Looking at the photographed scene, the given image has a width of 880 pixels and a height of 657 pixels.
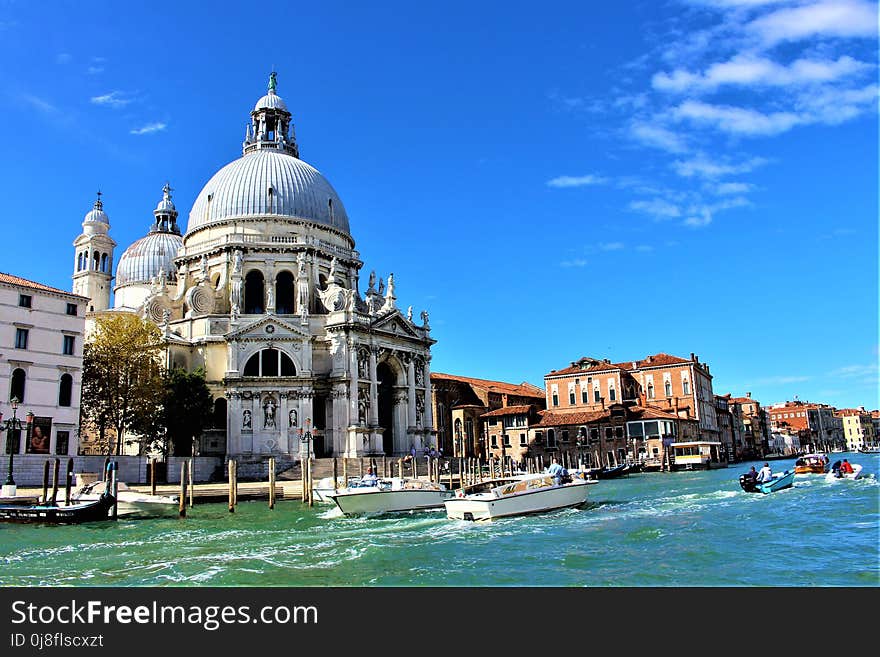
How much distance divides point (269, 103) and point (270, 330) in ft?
62.0

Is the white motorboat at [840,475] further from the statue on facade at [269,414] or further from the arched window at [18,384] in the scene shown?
the arched window at [18,384]

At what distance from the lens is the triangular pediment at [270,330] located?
38250mm

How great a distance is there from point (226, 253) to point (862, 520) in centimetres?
3418

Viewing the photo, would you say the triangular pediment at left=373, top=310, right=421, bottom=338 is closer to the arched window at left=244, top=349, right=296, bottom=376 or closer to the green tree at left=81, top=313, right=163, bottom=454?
the arched window at left=244, top=349, right=296, bottom=376

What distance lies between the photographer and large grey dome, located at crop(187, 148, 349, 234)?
4403 centimetres

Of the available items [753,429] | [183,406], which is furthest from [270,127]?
[753,429]

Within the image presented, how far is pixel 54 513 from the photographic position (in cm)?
1986

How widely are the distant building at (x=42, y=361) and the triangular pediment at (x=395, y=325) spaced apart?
15.4 meters

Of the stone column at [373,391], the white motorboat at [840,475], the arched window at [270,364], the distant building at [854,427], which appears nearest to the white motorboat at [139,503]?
the arched window at [270,364]

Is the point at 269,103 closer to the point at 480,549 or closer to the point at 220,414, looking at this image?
the point at 220,414

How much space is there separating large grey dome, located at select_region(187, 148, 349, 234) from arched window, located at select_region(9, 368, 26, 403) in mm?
17655

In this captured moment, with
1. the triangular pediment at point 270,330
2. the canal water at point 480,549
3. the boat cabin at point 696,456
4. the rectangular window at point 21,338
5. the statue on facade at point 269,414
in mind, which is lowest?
the canal water at point 480,549

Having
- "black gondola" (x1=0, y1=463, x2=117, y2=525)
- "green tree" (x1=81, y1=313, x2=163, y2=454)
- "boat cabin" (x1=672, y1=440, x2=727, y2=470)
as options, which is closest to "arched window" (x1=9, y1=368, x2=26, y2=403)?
"green tree" (x1=81, y1=313, x2=163, y2=454)

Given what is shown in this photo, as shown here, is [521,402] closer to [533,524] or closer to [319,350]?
[319,350]
